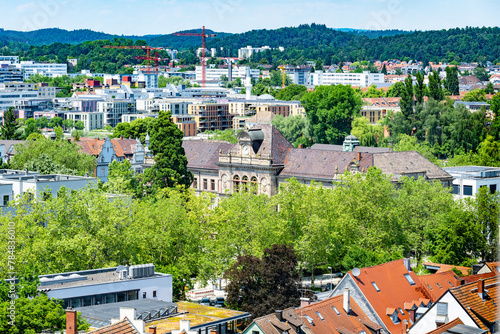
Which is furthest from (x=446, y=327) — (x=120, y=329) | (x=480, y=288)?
(x=120, y=329)

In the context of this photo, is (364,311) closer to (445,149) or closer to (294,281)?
(294,281)

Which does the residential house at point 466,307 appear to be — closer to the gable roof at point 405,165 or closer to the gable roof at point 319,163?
the gable roof at point 405,165

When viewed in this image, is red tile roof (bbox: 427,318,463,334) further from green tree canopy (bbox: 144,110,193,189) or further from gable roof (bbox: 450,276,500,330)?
green tree canopy (bbox: 144,110,193,189)

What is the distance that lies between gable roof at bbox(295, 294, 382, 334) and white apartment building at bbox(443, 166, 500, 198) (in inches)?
1695

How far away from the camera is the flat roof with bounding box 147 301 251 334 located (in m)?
44.1

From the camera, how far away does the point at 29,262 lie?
56906 millimetres

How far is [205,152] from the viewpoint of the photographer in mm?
106438

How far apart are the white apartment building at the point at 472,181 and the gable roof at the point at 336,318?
4305cm

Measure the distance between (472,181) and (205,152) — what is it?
1233 inches

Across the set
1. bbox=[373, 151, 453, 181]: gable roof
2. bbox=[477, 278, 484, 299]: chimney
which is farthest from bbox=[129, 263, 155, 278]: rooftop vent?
bbox=[373, 151, 453, 181]: gable roof

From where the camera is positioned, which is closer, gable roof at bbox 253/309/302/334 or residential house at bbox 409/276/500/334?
residential house at bbox 409/276/500/334

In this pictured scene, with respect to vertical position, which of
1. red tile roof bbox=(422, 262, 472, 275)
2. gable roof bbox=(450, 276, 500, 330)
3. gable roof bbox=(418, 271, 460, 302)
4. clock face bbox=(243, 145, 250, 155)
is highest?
clock face bbox=(243, 145, 250, 155)

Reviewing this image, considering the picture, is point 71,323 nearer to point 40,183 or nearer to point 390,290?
point 390,290

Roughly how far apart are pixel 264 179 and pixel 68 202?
1493 inches
